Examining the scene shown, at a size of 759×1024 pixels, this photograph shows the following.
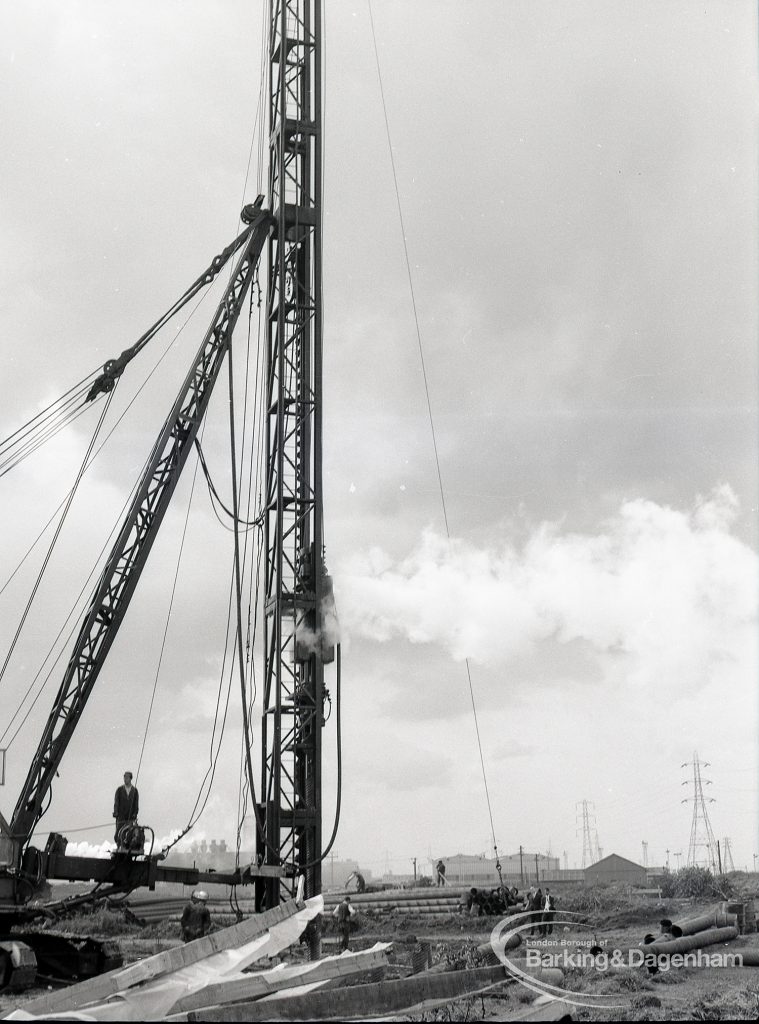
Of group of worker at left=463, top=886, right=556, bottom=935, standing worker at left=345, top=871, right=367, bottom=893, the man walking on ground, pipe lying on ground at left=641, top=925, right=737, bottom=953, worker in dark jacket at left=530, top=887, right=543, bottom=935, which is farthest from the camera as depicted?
standing worker at left=345, top=871, right=367, bottom=893

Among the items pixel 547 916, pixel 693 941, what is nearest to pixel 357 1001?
pixel 693 941

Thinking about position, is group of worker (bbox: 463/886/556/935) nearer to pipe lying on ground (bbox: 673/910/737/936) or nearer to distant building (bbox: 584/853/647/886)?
pipe lying on ground (bbox: 673/910/737/936)

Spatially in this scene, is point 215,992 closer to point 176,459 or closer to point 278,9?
point 176,459

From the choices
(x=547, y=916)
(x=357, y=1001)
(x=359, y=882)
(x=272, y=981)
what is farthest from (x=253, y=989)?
(x=359, y=882)

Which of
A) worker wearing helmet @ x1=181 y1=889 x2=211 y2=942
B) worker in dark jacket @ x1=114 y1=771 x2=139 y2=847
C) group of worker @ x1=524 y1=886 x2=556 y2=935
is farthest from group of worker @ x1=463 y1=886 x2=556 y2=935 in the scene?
worker in dark jacket @ x1=114 y1=771 x2=139 y2=847

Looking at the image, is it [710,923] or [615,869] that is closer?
[710,923]

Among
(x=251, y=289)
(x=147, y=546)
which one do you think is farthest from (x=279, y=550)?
(x=251, y=289)

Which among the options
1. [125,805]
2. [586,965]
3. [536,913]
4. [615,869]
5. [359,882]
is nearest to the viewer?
[586,965]

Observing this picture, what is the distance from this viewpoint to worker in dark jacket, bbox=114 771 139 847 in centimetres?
1535

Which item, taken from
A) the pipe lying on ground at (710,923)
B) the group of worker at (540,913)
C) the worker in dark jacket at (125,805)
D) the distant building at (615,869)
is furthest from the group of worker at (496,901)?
the distant building at (615,869)

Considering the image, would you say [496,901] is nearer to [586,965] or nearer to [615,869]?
[586,965]

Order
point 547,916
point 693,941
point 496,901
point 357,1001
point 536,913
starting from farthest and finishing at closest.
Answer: point 496,901 < point 547,916 < point 536,913 < point 693,941 < point 357,1001

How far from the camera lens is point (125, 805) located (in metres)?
15.4

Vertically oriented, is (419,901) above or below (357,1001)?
below
